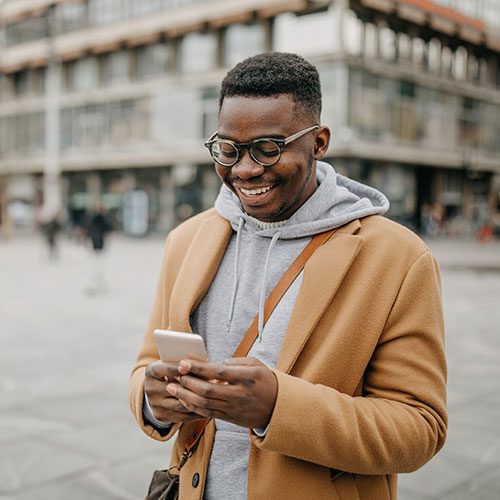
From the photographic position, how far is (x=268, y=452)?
173cm

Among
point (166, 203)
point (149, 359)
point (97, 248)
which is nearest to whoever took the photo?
point (149, 359)

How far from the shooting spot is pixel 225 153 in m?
1.85

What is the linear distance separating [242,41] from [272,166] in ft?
114

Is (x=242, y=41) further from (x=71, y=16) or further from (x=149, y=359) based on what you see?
(x=149, y=359)

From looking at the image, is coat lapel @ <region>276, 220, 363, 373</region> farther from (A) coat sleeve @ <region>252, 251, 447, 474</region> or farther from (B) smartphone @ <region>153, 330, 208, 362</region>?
(B) smartphone @ <region>153, 330, 208, 362</region>

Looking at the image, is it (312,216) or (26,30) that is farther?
(26,30)

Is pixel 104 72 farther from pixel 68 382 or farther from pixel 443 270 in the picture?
pixel 68 382

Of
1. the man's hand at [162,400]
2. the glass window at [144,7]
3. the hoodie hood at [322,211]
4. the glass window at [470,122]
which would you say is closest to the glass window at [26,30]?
the glass window at [144,7]

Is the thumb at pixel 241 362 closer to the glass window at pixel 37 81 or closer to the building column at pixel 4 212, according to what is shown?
the building column at pixel 4 212

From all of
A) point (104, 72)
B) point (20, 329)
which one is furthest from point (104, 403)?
point (104, 72)

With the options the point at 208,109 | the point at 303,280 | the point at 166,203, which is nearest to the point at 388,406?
the point at 303,280

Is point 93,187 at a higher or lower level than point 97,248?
higher

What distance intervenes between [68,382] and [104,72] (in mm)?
37394

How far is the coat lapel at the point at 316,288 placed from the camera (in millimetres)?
1727
